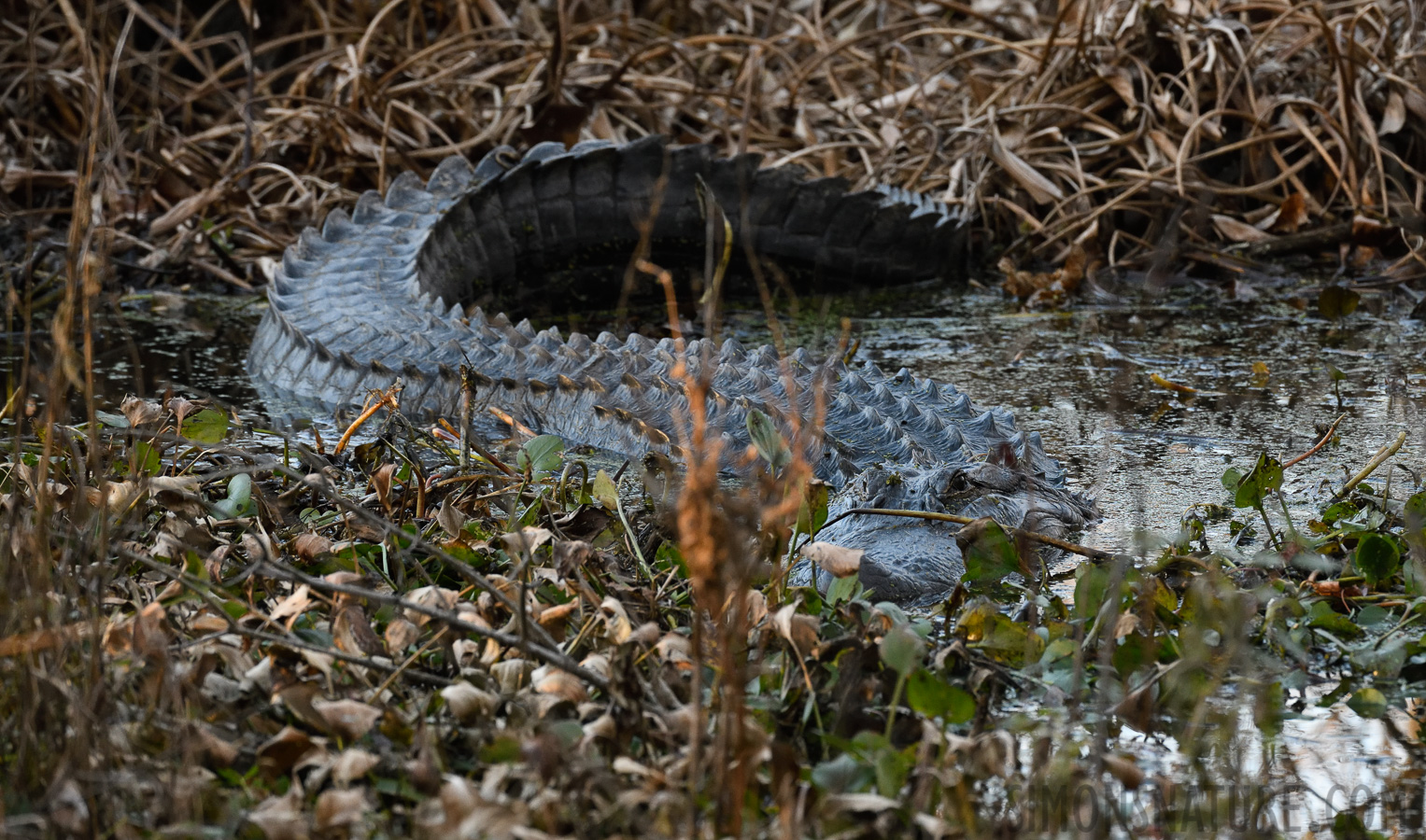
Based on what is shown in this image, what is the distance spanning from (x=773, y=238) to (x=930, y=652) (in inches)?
131

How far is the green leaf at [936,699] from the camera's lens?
1692mm

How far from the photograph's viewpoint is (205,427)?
110 inches

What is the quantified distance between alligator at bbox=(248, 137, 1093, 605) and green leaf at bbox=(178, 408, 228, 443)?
521 millimetres

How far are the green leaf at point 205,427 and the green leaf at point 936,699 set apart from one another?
1.66 meters

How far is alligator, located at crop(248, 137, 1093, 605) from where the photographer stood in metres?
2.68

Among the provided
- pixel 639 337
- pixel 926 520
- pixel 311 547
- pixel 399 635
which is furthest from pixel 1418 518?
pixel 639 337

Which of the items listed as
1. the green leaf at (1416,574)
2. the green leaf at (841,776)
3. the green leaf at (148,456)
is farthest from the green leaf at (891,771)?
the green leaf at (148,456)

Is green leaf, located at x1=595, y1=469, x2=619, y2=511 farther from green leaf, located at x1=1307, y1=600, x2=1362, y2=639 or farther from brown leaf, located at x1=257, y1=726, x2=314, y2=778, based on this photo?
green leaf, located at x1=1307, y1=600, x2=1362, y2=639

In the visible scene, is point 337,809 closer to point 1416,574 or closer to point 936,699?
point 936,699

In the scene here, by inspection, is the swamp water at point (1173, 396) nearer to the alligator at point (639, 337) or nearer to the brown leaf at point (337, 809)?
the alligator at point (639, 337)

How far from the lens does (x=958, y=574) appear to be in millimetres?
2412

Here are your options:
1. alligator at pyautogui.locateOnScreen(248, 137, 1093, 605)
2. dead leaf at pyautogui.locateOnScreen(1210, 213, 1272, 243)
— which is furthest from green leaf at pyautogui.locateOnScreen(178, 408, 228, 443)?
dead leaf at pyautogui.locateOnScreen(1210, 213, 1272, 243)

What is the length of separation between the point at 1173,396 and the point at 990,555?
5.67 feet

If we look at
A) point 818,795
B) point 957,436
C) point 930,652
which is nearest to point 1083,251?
point 957,436
